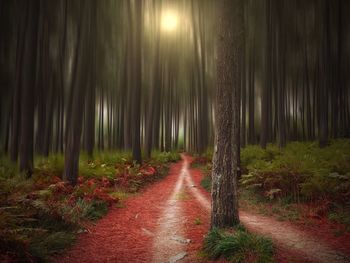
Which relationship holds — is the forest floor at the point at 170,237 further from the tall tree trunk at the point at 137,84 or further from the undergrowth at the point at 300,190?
the tall tree trunk at the point at 137,84

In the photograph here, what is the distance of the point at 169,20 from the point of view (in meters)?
21.2

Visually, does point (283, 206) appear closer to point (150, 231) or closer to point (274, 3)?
point (150, 231)

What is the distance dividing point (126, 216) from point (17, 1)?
55.5 ft

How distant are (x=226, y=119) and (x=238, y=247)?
2629 millimetres

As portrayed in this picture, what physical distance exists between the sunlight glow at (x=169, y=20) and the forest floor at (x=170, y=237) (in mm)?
16065

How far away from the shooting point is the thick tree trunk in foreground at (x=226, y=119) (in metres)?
5.96

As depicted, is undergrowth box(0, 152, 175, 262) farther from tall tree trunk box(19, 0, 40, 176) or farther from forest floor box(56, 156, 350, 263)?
tall tree trunk box(19, 0, 40, 176)

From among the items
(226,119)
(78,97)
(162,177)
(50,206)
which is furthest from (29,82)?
(226,119)

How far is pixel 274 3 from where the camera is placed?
703 inches

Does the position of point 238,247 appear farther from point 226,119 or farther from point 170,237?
point 226,119

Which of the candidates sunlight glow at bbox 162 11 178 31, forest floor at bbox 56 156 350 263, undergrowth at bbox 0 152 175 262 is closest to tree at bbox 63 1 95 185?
undergrowth at bbox 0 152 175 262

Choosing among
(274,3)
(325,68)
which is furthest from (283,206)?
(274,3)

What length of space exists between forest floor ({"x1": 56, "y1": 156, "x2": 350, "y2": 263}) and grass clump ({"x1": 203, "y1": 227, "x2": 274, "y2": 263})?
0.25 meters

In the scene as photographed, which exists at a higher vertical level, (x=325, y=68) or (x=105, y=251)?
(x=325, y=68)
